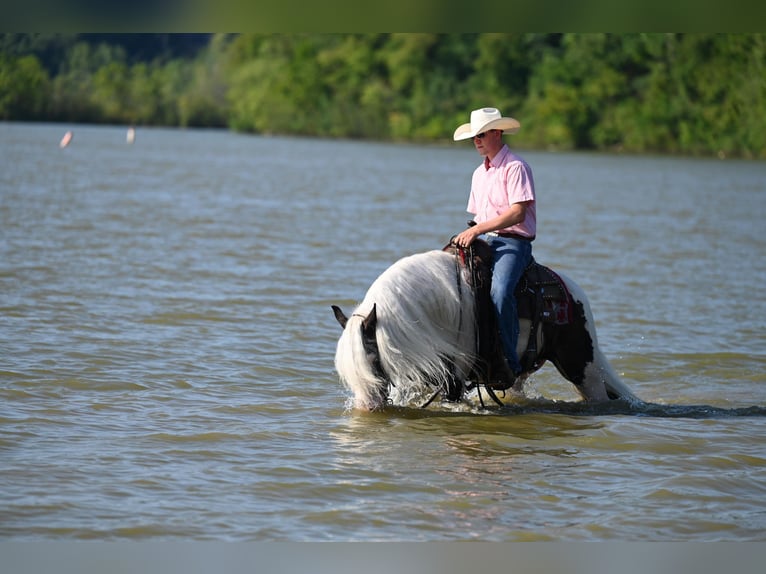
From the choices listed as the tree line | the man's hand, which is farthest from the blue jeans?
the tree line

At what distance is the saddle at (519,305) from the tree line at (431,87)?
23.7m

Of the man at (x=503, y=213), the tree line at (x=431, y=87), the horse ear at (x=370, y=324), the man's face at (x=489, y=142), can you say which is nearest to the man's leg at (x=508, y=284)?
the man at (x=503, y=213)

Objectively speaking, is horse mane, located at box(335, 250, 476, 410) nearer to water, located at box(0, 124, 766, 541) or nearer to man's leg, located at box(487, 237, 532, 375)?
man's leg, located at box(487, 237, 532, 375)

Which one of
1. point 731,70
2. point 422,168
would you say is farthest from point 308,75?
point 731,70

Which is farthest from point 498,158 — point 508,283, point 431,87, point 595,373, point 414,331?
point 431,87

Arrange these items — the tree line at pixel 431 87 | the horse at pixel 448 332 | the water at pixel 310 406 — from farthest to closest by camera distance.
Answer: the tree line at pixel 431 87 → the horse at pixel 448 332 → the water at pixel 310 406

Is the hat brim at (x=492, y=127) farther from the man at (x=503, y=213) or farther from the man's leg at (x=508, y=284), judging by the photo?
the man's leg at (x=508, y=284)

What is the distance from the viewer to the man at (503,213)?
296 inches

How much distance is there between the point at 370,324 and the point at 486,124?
1.59m

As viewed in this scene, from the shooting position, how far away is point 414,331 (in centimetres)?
739
